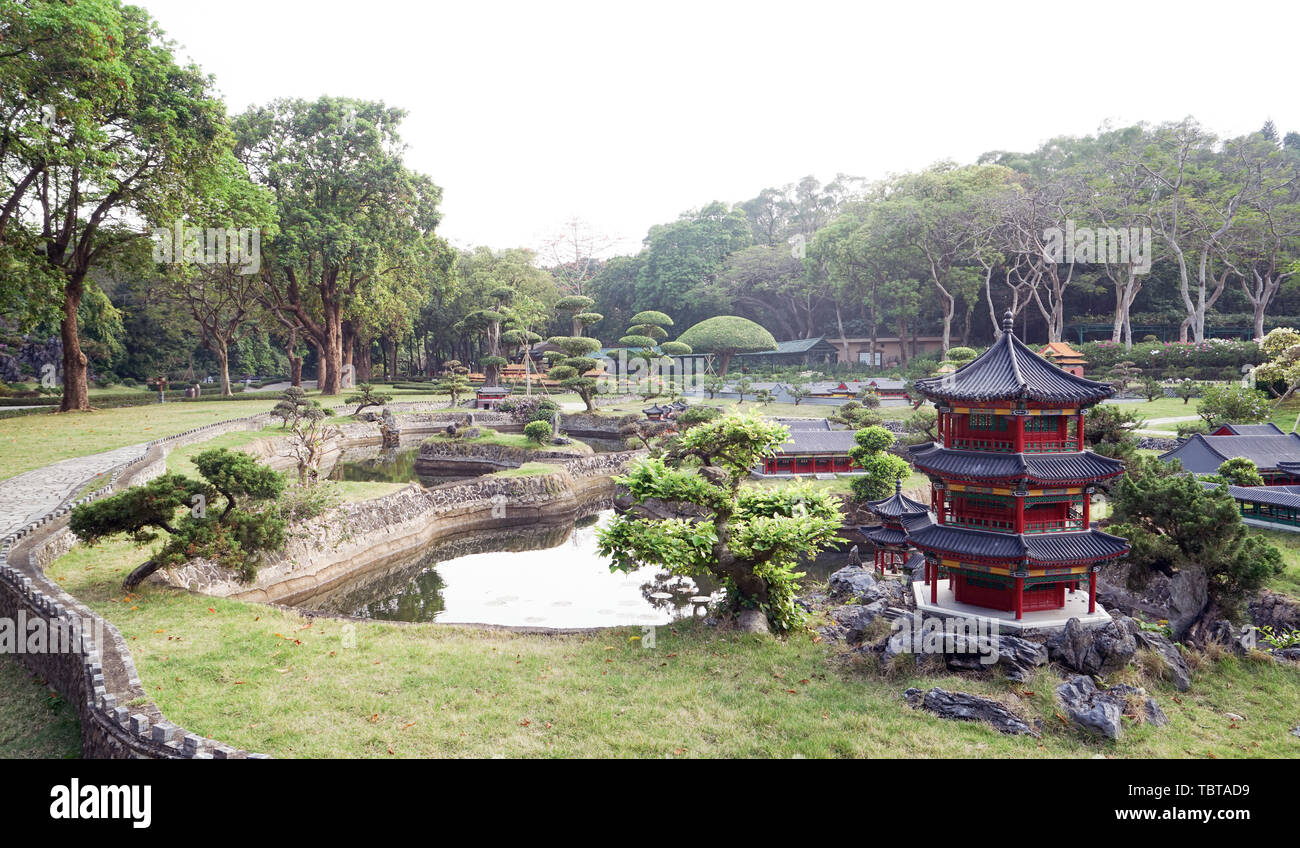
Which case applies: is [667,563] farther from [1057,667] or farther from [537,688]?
[1057,667]

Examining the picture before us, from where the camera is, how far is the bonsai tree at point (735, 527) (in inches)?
595

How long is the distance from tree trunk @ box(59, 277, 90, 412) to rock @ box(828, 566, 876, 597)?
36464mm

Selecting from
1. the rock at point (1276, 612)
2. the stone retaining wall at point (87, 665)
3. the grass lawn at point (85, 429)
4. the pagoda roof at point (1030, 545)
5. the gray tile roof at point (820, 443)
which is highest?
the grass lawn at point (85, 429)

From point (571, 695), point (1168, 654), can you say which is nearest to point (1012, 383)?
point (1168, 654)

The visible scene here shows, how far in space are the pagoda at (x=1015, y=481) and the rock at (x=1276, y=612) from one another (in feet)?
Result: 16.5

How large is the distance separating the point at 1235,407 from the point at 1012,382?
81.8 feet

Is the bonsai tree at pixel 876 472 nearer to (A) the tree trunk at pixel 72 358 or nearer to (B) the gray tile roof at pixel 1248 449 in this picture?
(B) the gray tile roof at pixel 1248 449

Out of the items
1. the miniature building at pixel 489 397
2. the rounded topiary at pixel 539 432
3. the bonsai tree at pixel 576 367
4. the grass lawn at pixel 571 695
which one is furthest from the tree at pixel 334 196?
the grass lawn at pixel 571 695

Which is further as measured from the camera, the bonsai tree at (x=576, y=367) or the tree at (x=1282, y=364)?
the bonsai tree at (x=576, y=367)

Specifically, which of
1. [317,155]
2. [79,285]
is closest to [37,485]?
[79,285]

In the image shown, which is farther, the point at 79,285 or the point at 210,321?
the point at 210,321

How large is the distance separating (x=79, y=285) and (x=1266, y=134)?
99.3 metres

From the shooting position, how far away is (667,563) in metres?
15.0

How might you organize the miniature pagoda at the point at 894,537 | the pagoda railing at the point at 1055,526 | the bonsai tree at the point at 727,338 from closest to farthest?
1. the pagoda railing at the point at 1055,526
2. the miniature pagoda at the point at 894,537
3. the bonsai tree at the point at 727,338
